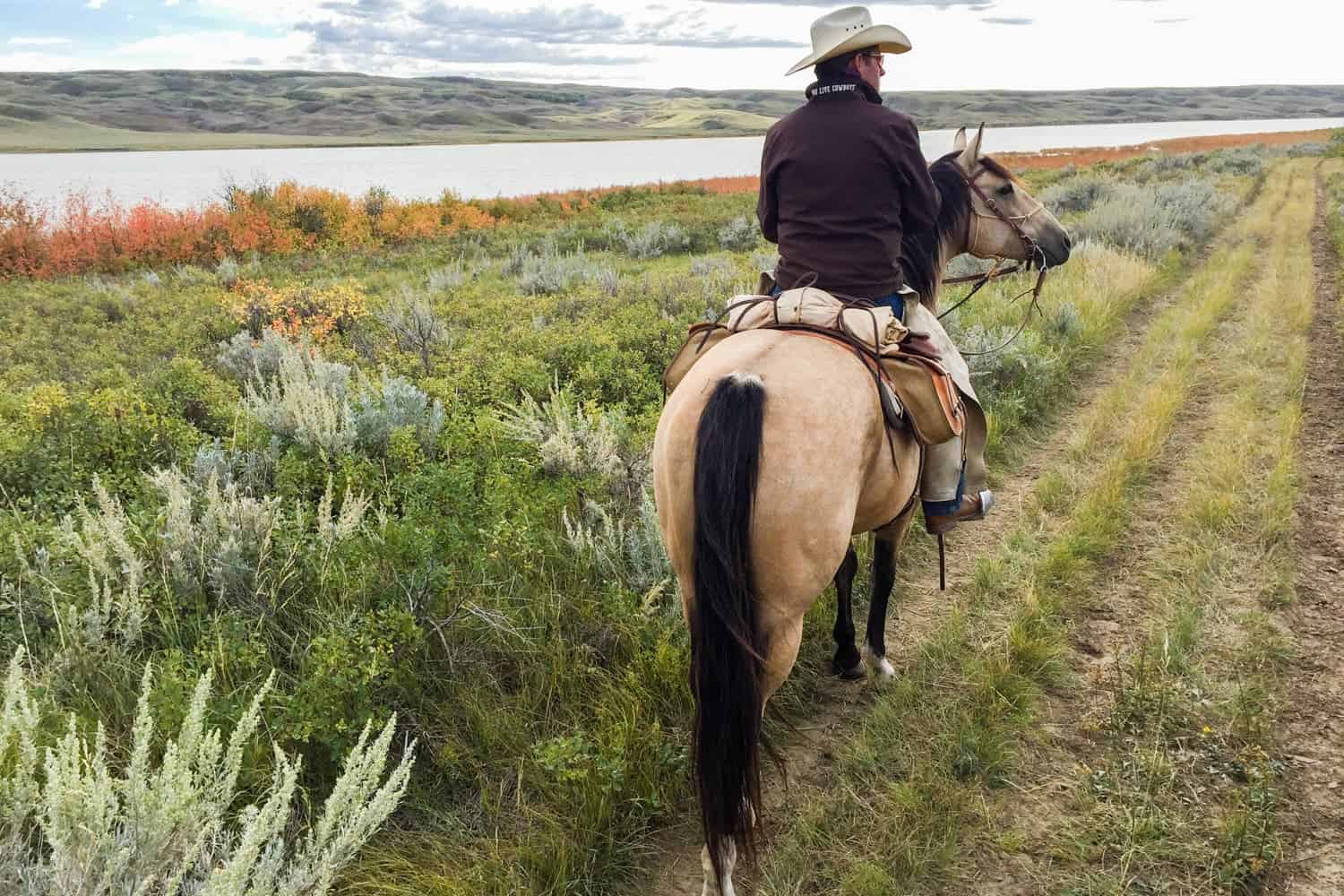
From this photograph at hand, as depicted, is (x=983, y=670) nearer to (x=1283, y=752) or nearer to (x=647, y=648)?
(x=1283, y=752)

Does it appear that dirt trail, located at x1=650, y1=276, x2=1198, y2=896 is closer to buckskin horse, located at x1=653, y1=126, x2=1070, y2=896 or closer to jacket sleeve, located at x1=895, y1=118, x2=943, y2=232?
buckskin horse, located at x1=653, y1=126, x2=1070, y2=896

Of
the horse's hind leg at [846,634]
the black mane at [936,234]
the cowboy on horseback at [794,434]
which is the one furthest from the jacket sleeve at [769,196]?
the horse's hind leg at [846,634]

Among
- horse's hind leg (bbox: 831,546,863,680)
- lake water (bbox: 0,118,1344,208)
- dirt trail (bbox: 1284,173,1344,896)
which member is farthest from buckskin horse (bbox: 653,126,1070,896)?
lake water (bbox: 0,118,1344,208)

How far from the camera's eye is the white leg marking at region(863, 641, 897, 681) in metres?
3.75

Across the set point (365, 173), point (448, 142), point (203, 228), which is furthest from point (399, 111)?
point (203, 228)

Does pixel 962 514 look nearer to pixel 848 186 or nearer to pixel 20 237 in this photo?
pixel 848 186

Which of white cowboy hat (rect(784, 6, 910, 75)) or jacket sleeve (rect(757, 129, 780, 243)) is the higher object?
white cowboy hat (rect(784, 6, 910, 75))

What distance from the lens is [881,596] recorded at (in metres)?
Result: 3.80

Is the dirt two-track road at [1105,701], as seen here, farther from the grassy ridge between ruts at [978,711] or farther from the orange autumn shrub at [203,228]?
the orange autumn shrub at [203,228]

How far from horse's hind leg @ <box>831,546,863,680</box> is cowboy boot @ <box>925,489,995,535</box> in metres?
0.48

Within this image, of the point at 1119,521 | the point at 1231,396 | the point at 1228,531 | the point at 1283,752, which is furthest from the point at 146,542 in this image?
the point at 1231,396

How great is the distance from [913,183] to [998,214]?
1.56 metres

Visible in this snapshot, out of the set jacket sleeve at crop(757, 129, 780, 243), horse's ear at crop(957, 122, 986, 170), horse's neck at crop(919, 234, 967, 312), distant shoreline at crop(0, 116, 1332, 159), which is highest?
distant shoreline at crop(0, 116, 1332, 159)

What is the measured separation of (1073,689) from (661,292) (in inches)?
292
